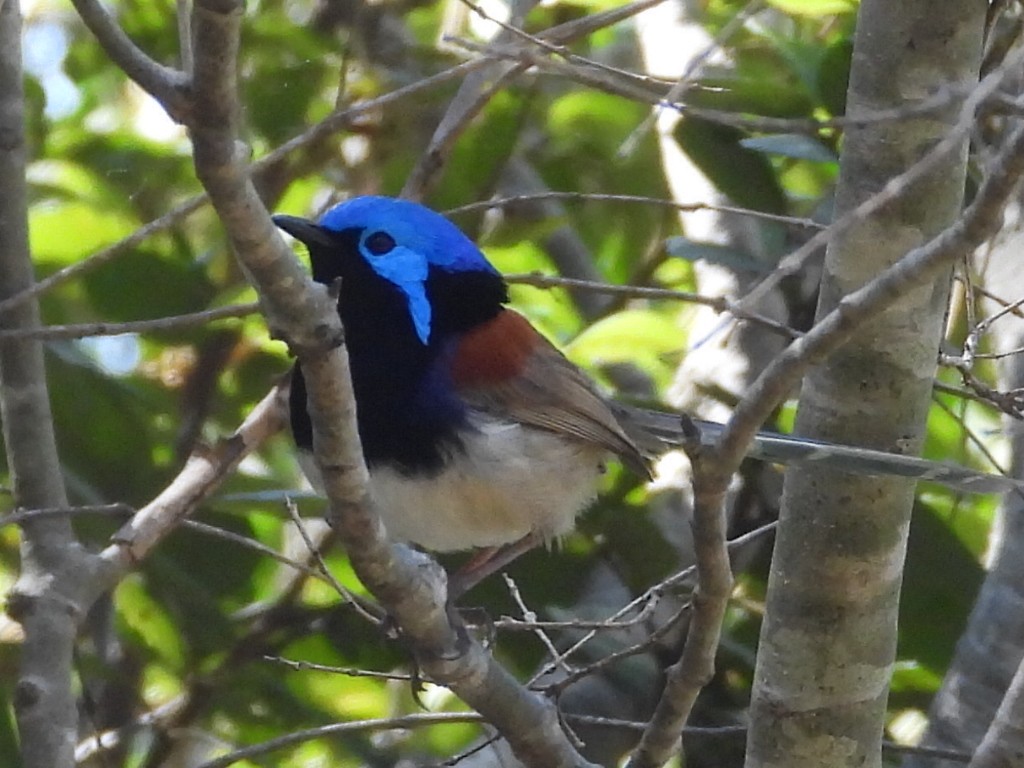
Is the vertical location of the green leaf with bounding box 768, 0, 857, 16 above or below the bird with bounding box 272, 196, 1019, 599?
above

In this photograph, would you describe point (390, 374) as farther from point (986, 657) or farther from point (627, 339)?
point (986, 657)

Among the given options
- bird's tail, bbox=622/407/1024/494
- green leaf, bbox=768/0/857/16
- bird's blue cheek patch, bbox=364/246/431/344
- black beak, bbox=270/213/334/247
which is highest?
green leaf, bbox=768/0/857/16

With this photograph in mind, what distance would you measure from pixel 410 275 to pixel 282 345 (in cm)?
69

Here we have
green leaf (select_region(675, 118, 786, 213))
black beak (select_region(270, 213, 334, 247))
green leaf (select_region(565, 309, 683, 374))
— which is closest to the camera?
black beak (select_region(270, 213, 334, 247))

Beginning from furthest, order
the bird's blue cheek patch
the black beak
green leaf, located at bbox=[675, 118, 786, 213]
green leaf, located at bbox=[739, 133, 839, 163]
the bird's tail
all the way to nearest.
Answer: green leaf, located at bbox=[675, 118, 786, 213], green leaf, located at bbox=[739, 133, 839, 163], the bird's blue cheek patch, the black beak, the bird's tail

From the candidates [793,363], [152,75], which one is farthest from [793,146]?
[152,75]

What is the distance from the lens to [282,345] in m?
3.67

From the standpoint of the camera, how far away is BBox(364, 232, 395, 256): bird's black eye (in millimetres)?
3045

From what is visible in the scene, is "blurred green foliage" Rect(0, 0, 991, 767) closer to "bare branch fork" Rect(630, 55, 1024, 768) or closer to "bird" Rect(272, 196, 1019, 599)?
"bird" Rect(272, 196, 1019, 599)

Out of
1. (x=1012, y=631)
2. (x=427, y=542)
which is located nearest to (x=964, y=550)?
(x=1012, y=631)

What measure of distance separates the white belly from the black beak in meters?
0.45

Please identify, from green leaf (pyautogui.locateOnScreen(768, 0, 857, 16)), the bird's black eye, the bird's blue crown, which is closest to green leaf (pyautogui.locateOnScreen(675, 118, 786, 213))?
green leaf (pyautogui.locateOnScreen(768, 0, 857, 16))

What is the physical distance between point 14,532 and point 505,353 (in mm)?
1538

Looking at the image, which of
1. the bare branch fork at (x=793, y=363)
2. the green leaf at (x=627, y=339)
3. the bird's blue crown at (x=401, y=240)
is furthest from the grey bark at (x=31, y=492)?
the green leaf at (x=627, y=339)
